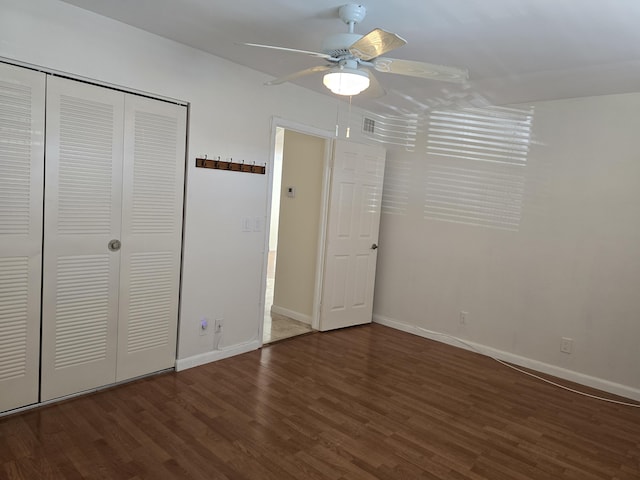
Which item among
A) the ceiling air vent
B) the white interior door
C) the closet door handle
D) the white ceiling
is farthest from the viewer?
the ceiling air vent

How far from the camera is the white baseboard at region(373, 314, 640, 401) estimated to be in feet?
11.2

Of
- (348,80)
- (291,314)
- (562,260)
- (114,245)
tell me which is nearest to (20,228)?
(114,245)

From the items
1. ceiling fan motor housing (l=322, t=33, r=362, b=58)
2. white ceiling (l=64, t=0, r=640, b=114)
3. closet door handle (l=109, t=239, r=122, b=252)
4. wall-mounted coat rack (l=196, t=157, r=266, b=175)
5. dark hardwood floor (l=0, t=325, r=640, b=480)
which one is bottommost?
dark hardwood floor (l=0, t=325, r=640, b=480)

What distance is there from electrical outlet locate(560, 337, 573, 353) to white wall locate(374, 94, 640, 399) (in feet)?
0.10

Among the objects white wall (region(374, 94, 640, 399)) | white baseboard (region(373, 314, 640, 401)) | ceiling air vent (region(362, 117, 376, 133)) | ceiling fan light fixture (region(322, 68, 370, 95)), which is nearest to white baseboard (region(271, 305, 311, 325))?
white baseboard (region(373, 314, 640, 401))

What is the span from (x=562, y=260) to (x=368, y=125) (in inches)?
92.1

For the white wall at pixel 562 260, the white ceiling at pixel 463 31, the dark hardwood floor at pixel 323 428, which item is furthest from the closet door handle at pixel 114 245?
the white wall at pixel 562 260

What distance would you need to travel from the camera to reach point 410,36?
8.42 feet

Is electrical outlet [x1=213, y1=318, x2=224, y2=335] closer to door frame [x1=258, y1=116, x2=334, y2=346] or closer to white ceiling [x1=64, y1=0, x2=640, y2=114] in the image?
door frame [x1=258, y1=116, x2=334, y2=346]

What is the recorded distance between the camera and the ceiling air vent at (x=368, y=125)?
15.2 feet

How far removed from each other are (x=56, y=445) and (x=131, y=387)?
0.72 metres

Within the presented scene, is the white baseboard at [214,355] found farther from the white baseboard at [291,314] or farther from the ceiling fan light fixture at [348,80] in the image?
the ceiling fan light fixture at [348,80]

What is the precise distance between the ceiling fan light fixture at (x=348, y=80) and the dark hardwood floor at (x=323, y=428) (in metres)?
1.95

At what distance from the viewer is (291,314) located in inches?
190
